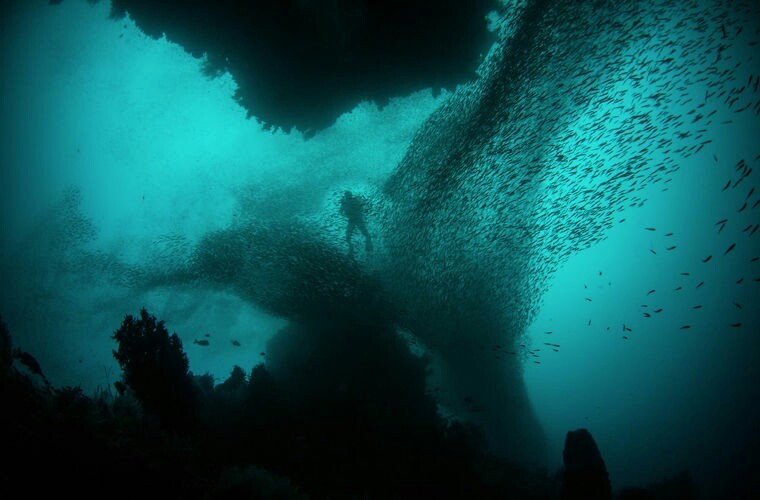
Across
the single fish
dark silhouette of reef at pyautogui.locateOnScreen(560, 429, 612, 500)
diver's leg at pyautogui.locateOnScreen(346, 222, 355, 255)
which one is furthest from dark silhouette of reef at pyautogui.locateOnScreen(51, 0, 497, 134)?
dark silhouette of reef at pyautogui.locateOnScreen(560, 429, 612, 500)

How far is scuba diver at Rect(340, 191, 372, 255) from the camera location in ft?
42.3

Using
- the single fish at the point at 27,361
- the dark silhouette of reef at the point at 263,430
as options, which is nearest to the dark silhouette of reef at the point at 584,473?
the dark silhouette of reef at the point at 263,430

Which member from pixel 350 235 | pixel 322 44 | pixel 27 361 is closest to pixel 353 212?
pixel 350 235

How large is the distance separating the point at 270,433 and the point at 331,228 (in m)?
8.18

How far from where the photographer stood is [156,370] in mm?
8742

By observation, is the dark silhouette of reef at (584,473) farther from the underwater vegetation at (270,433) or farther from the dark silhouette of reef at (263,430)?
the dark silhouette of reef at (263,430)

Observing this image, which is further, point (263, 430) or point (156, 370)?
point (263, 430)

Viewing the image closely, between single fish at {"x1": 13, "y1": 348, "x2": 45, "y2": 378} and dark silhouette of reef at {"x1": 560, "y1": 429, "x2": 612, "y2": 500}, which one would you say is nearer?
single fish at {"x1": 13, "y1": 348, "x2": 45, "y2": 378}

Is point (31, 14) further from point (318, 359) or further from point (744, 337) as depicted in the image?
point (744, 337)

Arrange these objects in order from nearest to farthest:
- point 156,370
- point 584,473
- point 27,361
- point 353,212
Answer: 1. point 27,361
2. point 156,370
3. point 584,473
4. point 353,212

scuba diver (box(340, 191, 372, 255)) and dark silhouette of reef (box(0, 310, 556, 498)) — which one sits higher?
scuba diver (box(340, 191, 372, 255))

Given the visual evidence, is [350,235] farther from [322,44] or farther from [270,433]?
[270,433]

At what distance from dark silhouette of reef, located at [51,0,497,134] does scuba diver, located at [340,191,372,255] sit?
3729 millimetres

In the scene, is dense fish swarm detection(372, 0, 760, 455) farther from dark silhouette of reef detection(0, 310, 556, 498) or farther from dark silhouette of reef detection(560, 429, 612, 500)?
dark silhouette of reef detection(560, 429, 612, 500)
